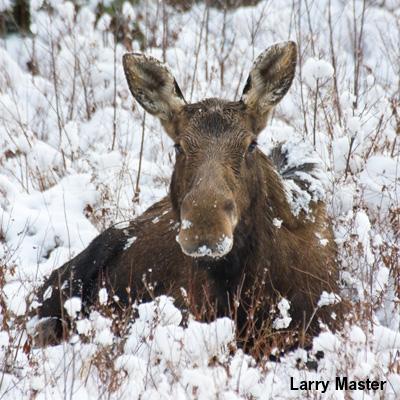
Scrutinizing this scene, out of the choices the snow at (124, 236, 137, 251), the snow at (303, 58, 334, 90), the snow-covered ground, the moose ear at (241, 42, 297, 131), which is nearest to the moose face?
the moose ear at (241, 42, 297, 131)

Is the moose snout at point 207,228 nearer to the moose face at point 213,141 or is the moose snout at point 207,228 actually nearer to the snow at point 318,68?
the moose face at point 213,141

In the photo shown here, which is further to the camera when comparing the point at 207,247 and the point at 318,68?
the point at 318,68

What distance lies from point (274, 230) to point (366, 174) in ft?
8.06

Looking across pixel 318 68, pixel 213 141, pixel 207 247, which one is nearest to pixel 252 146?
pixel 213 141

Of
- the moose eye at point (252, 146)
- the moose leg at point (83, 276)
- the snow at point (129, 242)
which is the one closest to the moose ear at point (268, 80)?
the moose eye at point (252, 146)

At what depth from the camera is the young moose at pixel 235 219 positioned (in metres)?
4.74

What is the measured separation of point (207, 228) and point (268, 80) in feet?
4.97

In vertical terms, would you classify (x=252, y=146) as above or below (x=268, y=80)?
below

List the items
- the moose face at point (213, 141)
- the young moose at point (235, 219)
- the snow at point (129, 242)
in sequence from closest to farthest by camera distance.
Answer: the moose face at point (213, 141) → the young moose at point (235, 219) → the snow at point (129, 242)

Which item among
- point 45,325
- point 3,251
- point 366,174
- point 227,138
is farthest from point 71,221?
point 227,138

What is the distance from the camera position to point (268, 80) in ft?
17.7

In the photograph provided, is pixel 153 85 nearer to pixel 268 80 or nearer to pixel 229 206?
pixel 268 80

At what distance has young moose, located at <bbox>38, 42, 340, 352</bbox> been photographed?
4.74 m

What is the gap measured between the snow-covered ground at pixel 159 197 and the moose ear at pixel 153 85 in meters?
1.46
